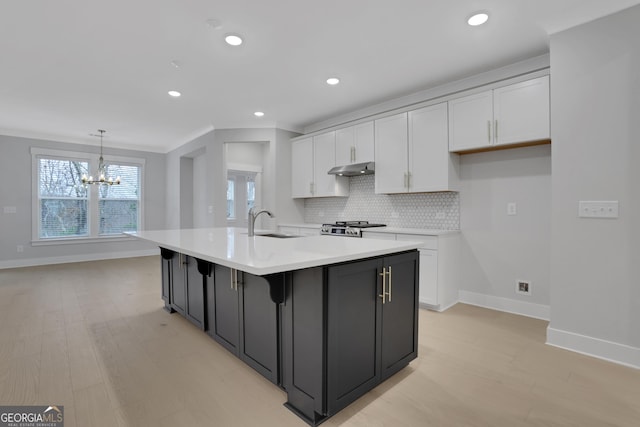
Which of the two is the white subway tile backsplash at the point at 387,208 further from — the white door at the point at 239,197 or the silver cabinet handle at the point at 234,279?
the white door at the point at 239,197

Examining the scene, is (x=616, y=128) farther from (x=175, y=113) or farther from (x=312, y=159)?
(x=175, y=113)

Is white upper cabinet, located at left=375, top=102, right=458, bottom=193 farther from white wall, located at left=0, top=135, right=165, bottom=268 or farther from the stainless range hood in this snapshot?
white wall, located at left=0, top=135, right=165, bottom=268

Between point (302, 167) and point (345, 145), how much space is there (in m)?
0.99

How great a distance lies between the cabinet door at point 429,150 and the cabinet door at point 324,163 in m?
1.32

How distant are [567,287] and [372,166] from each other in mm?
2435

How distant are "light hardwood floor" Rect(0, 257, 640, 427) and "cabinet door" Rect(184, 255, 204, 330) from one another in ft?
0.41

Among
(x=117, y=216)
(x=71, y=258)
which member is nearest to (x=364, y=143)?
(x=117, y=216)

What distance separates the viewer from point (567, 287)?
8.22 ft

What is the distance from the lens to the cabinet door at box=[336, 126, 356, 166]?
4465mm

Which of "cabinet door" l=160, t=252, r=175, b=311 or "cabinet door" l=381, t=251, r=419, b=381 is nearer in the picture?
"cabinet door" l=381, t=251, r=419, b=381

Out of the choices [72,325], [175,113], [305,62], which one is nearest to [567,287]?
[305,62]

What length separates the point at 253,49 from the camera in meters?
2.93

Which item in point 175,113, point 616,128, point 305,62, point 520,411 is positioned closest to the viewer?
point 520,411

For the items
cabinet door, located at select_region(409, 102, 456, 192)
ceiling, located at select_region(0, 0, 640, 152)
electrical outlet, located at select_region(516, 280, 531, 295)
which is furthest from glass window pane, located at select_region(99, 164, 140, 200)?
electrical outlet, located at select_region(516, 280, 531, 295)
